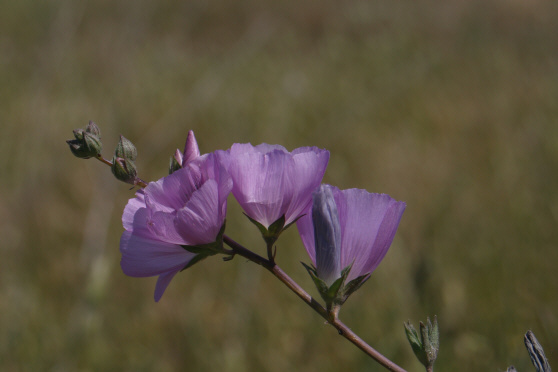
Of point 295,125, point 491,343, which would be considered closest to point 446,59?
A: point 295,125

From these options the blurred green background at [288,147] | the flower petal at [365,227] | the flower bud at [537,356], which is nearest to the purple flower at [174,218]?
the flower petal at [365,227]

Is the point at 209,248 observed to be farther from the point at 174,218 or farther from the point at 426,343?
the point at 426,343

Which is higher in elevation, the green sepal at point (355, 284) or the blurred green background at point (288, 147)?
the green sepal at point (355, 284)

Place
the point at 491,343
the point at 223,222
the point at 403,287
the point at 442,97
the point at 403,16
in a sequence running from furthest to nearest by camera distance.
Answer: the point at 403,16 → the point at 442,97 → the point at 403,287 → the point at 491,343 → the point at 223,222

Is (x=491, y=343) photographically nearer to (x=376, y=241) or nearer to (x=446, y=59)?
(x=376, y=241)

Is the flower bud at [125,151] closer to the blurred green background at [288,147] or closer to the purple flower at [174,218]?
the purple flower at [174,218]

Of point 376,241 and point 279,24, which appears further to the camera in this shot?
point 279,24
